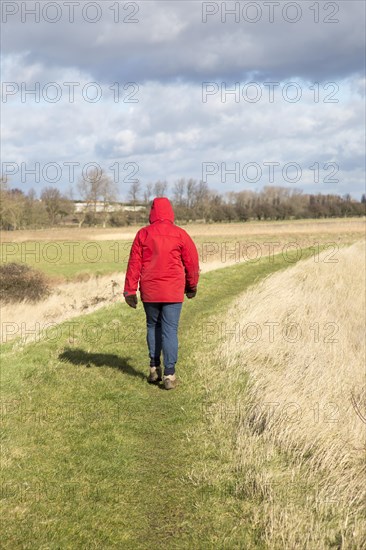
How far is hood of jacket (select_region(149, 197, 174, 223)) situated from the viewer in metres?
6.81

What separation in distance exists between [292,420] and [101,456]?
93.6 inches

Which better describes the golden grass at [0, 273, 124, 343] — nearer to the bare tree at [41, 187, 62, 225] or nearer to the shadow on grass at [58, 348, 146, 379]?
the shadow on grass at [58, 348, 146, 379]

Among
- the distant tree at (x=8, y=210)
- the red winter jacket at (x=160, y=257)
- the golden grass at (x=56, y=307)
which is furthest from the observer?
the distant tree at (x=8, y=210)

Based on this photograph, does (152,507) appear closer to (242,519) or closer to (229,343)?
(242,519)

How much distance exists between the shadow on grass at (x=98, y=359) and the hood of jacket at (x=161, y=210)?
2792 millimetres

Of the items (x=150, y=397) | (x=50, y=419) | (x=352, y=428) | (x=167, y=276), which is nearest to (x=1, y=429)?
(x=50, y=419)

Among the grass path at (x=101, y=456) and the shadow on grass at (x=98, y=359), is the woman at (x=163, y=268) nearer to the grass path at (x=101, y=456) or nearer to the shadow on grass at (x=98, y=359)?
the grass path at (x=101, y=456)

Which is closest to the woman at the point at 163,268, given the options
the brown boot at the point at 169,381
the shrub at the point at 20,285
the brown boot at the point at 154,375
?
the brown boot at the point at 169,381

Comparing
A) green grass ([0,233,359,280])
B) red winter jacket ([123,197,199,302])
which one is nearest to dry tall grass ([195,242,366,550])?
red winter jacket ([123,197,199,302])

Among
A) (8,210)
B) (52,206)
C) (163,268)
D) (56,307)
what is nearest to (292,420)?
(163,268)

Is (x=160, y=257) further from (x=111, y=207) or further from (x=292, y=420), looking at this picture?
(x=111, y=207)

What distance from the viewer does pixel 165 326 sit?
709 cm

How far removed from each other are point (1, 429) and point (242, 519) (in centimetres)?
331

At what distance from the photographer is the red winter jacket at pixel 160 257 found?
6797 millimetres
